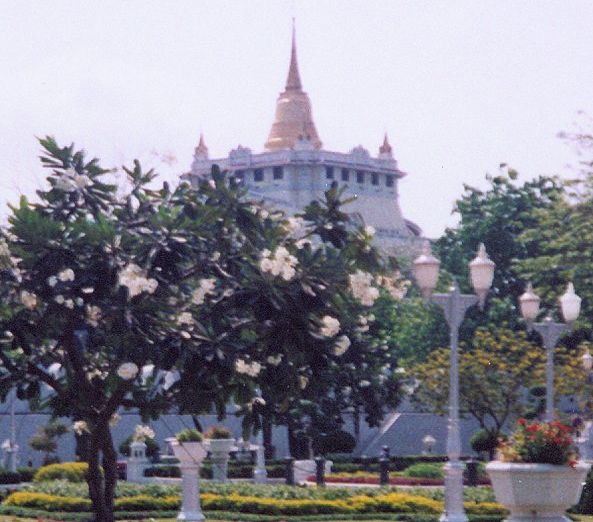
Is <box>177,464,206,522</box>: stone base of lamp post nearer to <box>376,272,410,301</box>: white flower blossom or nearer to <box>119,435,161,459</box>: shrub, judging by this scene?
<box>376,272,410,301</box>: white flower blossom

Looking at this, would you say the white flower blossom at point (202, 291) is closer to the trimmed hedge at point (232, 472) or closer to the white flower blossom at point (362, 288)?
the white flower blossom at point (362, 288)

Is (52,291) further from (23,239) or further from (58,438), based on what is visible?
(58,438)

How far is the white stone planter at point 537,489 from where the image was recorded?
749 inches

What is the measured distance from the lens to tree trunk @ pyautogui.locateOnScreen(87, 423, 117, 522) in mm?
18094

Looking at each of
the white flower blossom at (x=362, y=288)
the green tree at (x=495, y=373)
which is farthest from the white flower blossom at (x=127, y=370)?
the green tree at (x=495, y=373)

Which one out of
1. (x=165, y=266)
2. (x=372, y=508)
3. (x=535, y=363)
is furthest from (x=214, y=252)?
(x=535, y=363)

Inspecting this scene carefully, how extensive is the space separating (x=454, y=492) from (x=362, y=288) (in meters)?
6.91

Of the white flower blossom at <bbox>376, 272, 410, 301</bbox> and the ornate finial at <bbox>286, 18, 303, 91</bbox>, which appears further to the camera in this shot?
the ornate finial at <bbox>286, 18, 303, 91</bbox>

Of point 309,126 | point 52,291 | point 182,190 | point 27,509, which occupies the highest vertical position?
point 309,126

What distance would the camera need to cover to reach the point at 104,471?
1847 cm

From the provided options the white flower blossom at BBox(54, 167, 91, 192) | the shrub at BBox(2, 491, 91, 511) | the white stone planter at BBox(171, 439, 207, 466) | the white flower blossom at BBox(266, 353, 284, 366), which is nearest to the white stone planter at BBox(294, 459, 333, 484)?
the shrub at BBox(2, 491, 91, 511)

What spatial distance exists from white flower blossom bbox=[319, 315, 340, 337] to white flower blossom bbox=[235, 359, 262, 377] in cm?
79

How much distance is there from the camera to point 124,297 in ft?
54.6

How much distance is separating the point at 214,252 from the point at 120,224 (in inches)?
43.3
